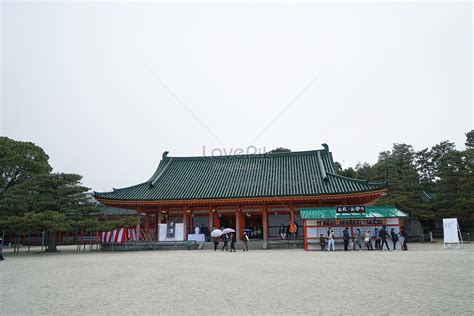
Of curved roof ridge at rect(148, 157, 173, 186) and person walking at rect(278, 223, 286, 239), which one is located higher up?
curved roof ridge at rect(148, 157, 173, 186)

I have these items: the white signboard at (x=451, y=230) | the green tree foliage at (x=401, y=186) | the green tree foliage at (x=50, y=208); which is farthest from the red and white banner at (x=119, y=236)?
the green tree foliage at (x=401, y=186)

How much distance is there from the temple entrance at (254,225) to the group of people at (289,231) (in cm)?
207

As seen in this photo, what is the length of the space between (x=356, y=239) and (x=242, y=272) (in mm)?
12246

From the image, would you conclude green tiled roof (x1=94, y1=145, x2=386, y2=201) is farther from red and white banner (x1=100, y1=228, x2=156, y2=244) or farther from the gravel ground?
the gravel ground

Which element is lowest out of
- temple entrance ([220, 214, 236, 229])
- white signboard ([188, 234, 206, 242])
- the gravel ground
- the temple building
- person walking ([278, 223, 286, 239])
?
the gravel ground

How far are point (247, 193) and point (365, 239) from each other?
968 cm

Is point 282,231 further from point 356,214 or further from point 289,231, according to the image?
point 356,214

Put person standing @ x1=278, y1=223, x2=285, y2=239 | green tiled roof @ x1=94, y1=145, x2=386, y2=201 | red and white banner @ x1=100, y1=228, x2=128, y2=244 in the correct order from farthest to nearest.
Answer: person standing @ x1=278, y1=223, x2=285, y2=239 < green tiled roof @ x1=94, y1=145, x2=386, y2=201 < red and white banner @ x1=100, y1=228, x2=128, y2=244

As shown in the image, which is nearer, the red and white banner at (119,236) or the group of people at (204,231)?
the red and white banner at (119,236)

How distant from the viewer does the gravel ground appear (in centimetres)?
754

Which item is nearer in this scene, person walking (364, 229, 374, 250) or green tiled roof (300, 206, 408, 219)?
person walking (364, 229, 374, 250)

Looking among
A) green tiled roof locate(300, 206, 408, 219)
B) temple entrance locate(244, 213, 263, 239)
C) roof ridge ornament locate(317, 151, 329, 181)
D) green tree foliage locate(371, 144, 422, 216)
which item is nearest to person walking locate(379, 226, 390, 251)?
green tiled roof locate(300, 206, 408, 219)

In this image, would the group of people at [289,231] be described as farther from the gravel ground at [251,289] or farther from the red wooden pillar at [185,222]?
the gravel ground at [251,289]

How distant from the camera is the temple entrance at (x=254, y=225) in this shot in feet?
95.9
